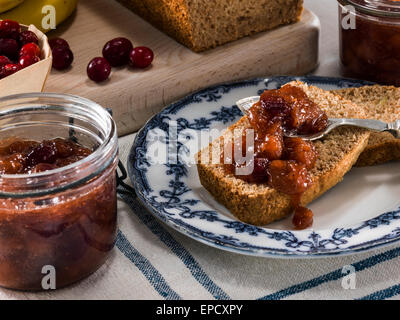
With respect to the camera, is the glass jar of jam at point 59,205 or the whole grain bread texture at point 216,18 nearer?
the glass jar of jam at point 59,205

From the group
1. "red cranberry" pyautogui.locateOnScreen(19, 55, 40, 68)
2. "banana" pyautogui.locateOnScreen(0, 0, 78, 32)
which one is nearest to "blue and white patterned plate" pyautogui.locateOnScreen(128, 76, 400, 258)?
"red cranberry" pyautogui.locateOnScreen(19, 55, 40, 68)

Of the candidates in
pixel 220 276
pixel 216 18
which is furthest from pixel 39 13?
pixel 220 276

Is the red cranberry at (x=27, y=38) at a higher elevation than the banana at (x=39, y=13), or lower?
higher

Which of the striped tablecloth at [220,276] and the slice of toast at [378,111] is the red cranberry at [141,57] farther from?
the striped tablecloth at [220,276]

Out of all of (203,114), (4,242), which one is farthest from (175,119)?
(4,242)

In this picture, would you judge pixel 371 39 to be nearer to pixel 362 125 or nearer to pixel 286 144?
pixel 362 125

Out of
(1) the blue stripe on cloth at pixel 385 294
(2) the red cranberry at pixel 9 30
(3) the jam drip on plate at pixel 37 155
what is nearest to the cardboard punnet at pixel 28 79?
(2) the red cranberry at pixel 9 30

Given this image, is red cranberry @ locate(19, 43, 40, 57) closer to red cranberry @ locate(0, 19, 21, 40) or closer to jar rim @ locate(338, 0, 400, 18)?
red cranberry @ locate(0, 19, 21, 40)
